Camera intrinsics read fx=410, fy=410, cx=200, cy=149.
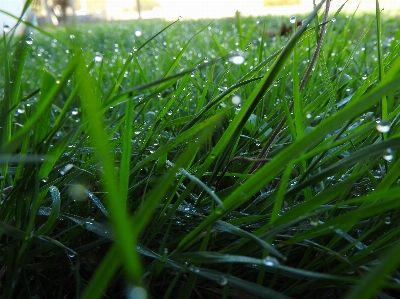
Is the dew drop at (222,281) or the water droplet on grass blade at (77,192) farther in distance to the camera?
the water droplet on grass blade at (77,192)

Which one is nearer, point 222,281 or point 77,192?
point 222,281

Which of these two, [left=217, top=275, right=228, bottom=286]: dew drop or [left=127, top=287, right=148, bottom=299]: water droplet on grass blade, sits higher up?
[left=127, top=287, right=148, bottom=299]: water droplet on grass blade

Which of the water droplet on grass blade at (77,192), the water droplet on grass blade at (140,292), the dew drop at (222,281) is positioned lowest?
the dew drop at (222,281)

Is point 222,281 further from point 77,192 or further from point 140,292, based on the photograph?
point 77,192

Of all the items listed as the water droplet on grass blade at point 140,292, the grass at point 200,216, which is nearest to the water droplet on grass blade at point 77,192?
the grass at point 200,216

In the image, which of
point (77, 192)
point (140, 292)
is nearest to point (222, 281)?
point (140, 292)

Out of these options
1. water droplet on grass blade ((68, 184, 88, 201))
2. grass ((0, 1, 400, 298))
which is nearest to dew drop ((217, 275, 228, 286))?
grass ((0, 1, 400, 298))

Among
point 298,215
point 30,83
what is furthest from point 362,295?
point 30,83

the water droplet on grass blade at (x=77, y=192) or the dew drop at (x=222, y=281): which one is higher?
the water droplet on grass blade at (x=77, y=192)

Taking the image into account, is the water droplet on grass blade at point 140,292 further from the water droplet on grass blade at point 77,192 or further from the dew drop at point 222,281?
the water droplet on grass blade at point 77,192

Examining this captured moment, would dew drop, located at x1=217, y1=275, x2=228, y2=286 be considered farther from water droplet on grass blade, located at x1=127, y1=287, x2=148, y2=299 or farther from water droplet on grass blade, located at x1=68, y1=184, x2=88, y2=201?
water droplet on grass blade, located at x1=68, y1=184, x2=88, y2=201

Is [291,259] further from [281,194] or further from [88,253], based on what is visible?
[88,253]
